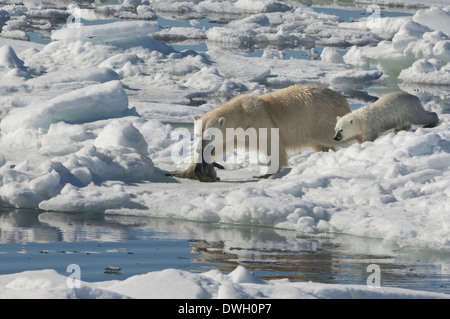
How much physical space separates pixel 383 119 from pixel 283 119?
1027 mm

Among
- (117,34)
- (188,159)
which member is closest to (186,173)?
(188,159)

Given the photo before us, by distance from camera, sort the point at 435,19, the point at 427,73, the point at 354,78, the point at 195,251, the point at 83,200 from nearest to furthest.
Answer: the point at 195,251
the point at 83,200
the point at 354,78
the point at 427,73
the point at 435,19

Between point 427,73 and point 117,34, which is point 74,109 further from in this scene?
point 427,73

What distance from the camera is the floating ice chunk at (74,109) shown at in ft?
28.5

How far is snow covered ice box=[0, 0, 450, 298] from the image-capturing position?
552 centimetres

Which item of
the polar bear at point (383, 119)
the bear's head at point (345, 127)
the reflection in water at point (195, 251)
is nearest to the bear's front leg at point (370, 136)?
the polar bear at point (383, 119)

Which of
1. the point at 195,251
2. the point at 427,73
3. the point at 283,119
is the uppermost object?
the point at 427,73

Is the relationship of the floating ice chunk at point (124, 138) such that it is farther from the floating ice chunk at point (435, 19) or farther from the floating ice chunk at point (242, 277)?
the floating ice chunk at point (435, 19)

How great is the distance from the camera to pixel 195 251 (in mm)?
5430

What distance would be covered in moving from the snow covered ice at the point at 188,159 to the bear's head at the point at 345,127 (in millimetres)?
317

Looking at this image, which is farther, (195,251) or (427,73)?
(427,73)

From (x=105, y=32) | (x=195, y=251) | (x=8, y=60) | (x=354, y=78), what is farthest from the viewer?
(x=105, y=32)

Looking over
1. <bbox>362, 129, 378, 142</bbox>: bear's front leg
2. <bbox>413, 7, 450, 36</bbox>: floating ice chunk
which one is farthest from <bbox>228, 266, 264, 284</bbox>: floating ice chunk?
<bbox>413, 7, 450, 36</bbox>: floating ice chunk

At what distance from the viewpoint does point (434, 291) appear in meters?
4.62
